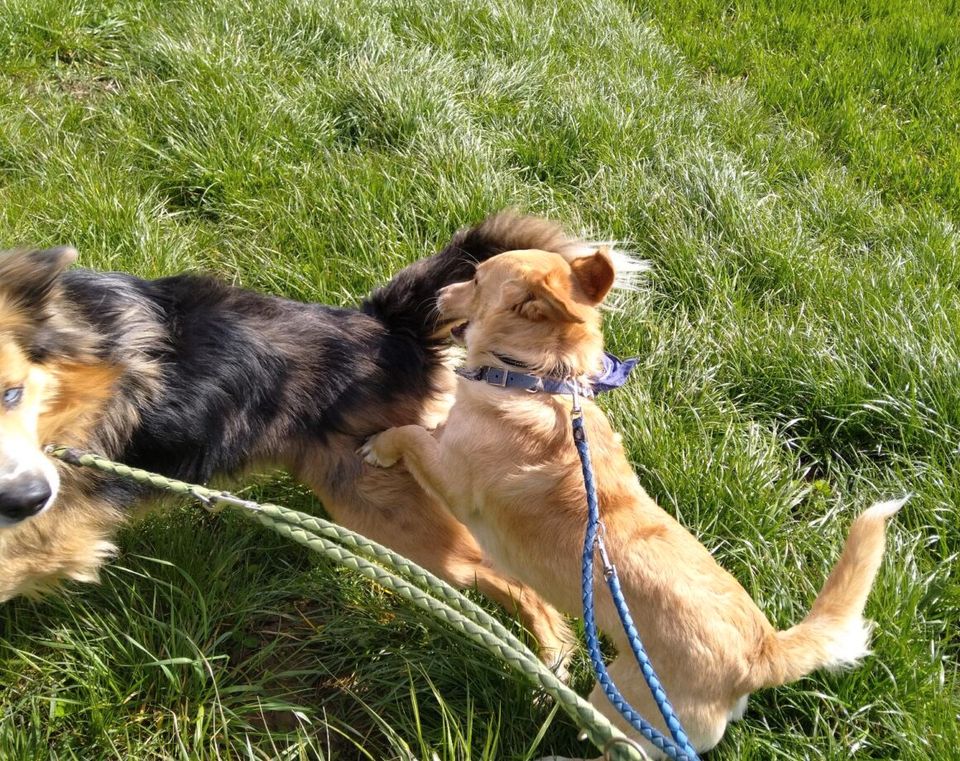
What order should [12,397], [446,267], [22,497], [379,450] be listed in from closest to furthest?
1. [22,497]
2. [12,397]
3. [379,450]
4. [446,267]

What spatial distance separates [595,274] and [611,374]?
0.39 meters

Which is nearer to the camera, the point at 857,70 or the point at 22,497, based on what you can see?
the point at 22,497

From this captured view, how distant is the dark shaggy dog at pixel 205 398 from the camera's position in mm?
2035

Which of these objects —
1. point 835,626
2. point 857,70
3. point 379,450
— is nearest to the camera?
point 835,626

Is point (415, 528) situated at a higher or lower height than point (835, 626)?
lower

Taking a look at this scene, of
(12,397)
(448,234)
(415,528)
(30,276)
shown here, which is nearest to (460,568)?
(415,528)

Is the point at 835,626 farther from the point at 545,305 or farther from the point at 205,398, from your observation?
the point at 205,398

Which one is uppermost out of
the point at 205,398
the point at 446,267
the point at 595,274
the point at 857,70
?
the point at 857,70

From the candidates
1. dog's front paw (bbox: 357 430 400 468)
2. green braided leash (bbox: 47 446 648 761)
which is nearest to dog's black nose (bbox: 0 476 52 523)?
green braided leash (bbox: 47 446 648 761)

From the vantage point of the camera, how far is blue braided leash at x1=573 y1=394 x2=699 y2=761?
5.05ft

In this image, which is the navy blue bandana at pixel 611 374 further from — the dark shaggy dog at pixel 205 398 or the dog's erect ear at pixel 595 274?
the dark shaggy dog at pixel 205 398

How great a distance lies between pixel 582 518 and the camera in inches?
90.1

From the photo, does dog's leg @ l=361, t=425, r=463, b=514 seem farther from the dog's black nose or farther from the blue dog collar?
the dog's black nose

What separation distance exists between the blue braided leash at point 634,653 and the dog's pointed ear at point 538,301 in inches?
16.7
